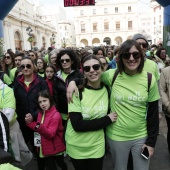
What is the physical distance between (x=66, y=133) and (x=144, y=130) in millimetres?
815

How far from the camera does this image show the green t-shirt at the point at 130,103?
6.34 ft

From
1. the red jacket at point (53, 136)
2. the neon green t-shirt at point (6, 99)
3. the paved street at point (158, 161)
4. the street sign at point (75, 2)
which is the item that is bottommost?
the paved street at point (158, 161)

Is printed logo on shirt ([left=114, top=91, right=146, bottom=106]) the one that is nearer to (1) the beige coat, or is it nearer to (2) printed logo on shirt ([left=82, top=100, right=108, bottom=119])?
(2) printed logo on shirt ([left=82, top=100, right=108, bottom=119])

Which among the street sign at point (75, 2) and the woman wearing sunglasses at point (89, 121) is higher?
the street sign at point (75, 2)

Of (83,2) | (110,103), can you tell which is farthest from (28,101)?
(83,2)

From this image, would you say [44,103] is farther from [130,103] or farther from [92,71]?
[130,103]

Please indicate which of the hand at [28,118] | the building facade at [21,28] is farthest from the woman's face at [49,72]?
the building facade at [21,28]

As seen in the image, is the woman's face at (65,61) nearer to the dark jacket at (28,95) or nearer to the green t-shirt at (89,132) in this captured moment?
the dark jacket at (28,95)

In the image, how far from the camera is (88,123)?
6.51 feet

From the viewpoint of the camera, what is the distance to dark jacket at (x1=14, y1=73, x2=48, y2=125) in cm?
296

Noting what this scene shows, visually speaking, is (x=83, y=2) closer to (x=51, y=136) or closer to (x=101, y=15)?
(x=51, y=136)

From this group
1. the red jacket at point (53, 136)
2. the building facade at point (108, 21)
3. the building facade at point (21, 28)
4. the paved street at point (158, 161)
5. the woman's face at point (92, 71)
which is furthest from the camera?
the building facade at point (108, 21)

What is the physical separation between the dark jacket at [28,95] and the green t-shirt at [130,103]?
4.38 feet

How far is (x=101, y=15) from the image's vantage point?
5644 centimetres
